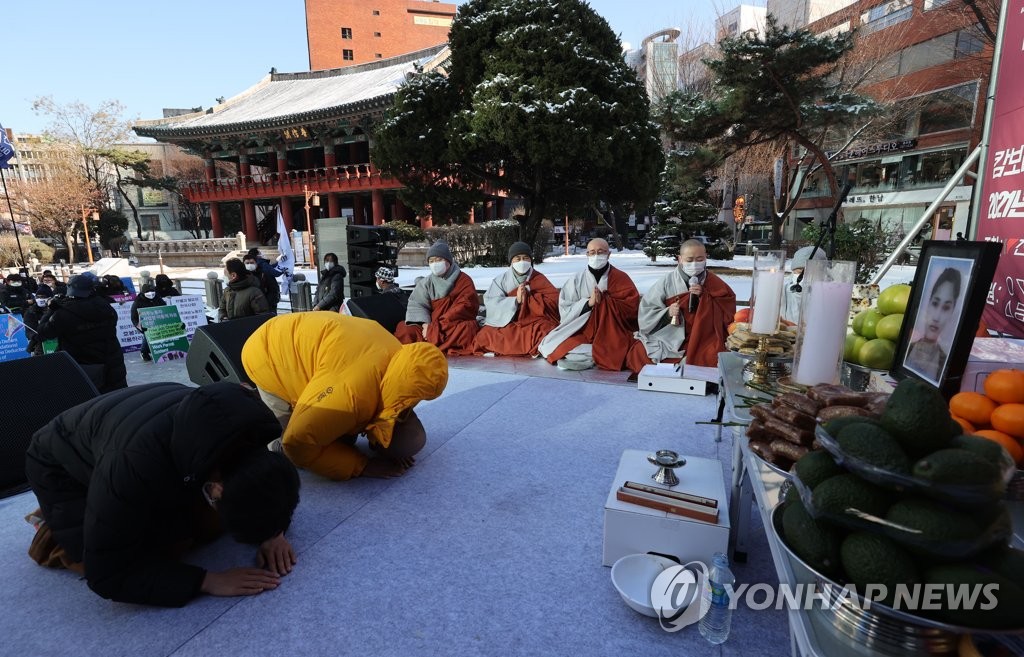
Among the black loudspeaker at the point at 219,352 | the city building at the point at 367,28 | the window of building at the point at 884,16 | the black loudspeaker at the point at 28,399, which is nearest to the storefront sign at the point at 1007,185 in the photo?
the black loudspeaker at the point at 219,352

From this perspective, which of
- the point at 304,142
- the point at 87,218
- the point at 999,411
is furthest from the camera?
the point at 87,218

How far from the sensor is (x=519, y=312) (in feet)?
19.1

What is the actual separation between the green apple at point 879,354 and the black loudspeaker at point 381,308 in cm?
475

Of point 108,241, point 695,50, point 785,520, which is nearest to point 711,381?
point 785,520

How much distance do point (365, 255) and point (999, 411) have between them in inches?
334

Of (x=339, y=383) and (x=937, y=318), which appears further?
(x=339, y=383)

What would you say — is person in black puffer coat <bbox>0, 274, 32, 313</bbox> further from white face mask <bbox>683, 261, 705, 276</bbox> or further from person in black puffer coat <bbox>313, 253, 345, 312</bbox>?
white face mask <bbox>683, 261, 705, 276</bbox>

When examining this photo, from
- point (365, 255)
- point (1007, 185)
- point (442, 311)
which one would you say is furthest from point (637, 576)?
point (365, 255)

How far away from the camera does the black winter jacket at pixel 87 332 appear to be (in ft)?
14.0

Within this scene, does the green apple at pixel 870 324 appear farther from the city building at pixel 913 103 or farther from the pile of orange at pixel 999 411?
the city building at pixel 913 103

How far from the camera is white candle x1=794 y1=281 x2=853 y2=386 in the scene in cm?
161

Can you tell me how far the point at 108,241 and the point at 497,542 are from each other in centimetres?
3731

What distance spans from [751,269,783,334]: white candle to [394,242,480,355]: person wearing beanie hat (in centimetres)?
412

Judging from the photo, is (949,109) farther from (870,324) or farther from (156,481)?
(156,481)
